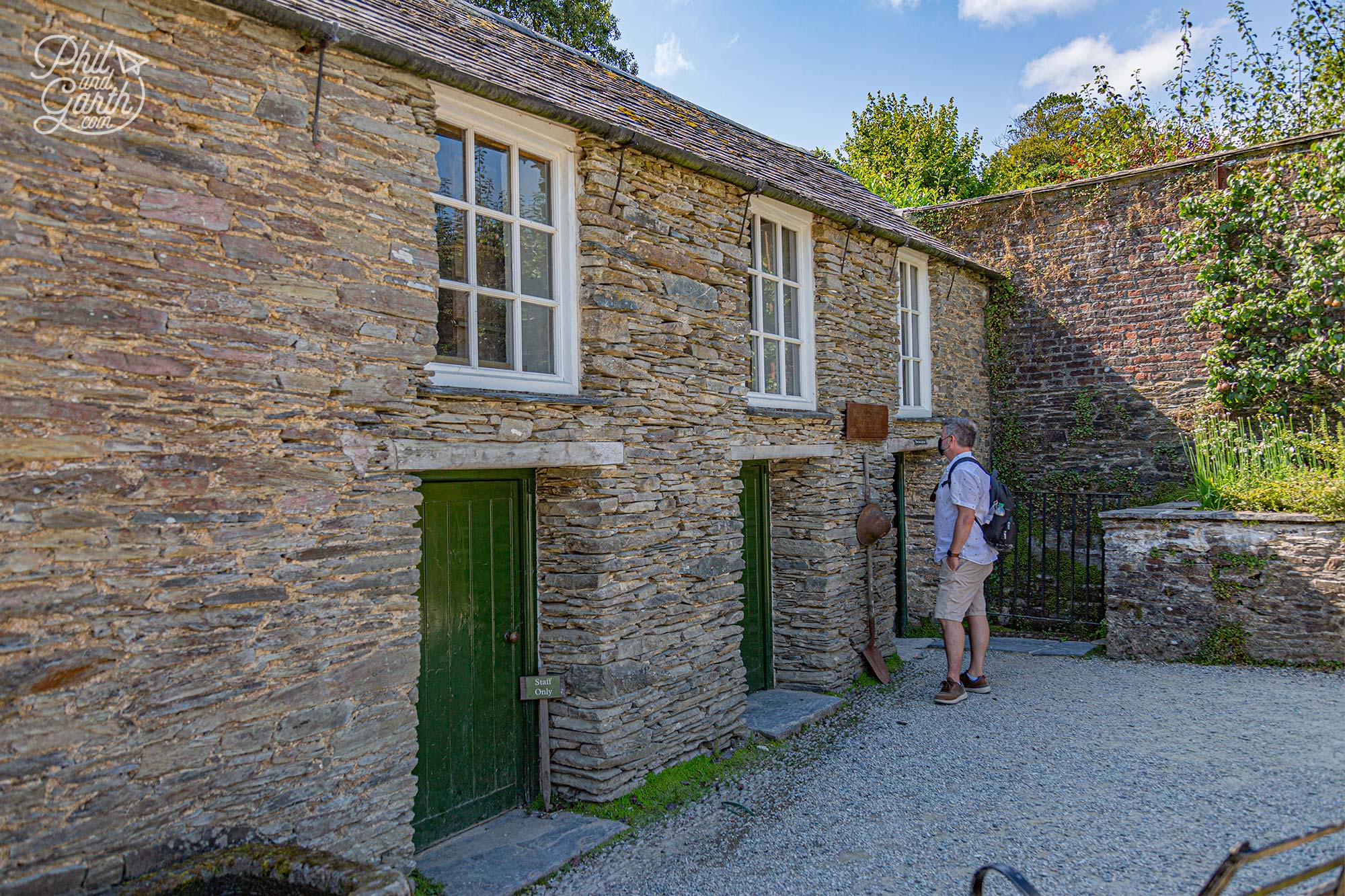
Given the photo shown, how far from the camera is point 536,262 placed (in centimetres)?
505

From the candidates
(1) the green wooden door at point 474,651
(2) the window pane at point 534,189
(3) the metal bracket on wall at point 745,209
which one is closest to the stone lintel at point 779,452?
(3) the metal bracket on wall at point 745,209

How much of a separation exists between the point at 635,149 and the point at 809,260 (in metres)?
2.57

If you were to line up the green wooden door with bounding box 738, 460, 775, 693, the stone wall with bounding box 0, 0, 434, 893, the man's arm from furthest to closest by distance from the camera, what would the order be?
the green wooden door with bounding box 738, 460, 775, 693, the man's arm, the stone wall with bounding box 0, 0, 434, 893

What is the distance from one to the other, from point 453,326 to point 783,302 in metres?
3.53

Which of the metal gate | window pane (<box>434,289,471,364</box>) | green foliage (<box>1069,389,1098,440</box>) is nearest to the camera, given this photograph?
window pane (<box>434,289,471,364</box>)

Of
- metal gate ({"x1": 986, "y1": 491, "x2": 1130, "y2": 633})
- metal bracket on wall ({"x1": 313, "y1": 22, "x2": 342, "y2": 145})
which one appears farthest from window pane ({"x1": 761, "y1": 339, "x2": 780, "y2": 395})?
metal bracket on wall ({"x1": 313, "y1": 22, "x2": 342, "y2": 145})

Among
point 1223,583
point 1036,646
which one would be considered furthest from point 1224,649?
point 1036,646

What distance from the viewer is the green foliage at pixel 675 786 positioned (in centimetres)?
504

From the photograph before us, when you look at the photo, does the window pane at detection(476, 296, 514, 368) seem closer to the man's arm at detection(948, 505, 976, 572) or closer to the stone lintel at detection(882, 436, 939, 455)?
the man's arm at detection(948, 505, 976, 572)

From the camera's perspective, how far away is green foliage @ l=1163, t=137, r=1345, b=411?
30.6 ft

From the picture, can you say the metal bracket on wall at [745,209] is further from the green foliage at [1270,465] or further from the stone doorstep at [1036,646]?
the green foliage at [1270,465]

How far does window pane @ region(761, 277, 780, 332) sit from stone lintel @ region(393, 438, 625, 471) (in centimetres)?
241

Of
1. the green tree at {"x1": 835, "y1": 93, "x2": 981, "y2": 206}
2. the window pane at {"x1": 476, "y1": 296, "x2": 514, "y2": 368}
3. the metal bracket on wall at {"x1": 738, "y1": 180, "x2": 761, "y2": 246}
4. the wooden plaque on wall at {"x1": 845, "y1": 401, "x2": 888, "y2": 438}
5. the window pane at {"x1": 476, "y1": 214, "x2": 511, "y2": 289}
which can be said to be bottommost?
the wooden plaque on wall at {"x1": 845, "y1": 401, "x2": 888, "y2": 438}

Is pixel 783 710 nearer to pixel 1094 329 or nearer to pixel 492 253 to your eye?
pixel 492 253
